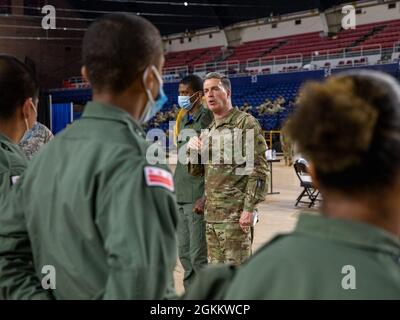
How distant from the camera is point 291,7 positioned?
2373 centimetres

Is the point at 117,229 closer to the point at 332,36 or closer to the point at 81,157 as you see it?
the point at 81,157

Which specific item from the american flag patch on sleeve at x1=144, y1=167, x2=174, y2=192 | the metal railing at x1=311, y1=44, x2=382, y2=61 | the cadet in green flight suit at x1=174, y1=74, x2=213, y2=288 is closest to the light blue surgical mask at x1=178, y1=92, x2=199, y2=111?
the cadet in green flight suit at x1=174, y1=74, x2=213, y2=288

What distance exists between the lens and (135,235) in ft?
3.66

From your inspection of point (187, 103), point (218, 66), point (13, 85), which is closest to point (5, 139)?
point (13, 85)

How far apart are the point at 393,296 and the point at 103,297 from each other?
59 cm

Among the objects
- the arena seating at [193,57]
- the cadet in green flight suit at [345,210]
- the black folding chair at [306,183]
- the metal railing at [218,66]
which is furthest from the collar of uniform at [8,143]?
the arena seating at [193,57]

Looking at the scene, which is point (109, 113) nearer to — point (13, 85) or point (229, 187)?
point (13, 85)

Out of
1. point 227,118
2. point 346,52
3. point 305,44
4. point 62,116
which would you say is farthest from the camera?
point 305,44

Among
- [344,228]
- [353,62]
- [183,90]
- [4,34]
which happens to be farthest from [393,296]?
[4,34]

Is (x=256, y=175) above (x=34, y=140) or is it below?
below

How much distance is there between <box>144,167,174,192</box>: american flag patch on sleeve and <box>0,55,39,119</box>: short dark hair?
0.82 m

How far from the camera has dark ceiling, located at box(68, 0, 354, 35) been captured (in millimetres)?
24531

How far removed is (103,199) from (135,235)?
0.36ft

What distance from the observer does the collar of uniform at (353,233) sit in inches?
31.7
